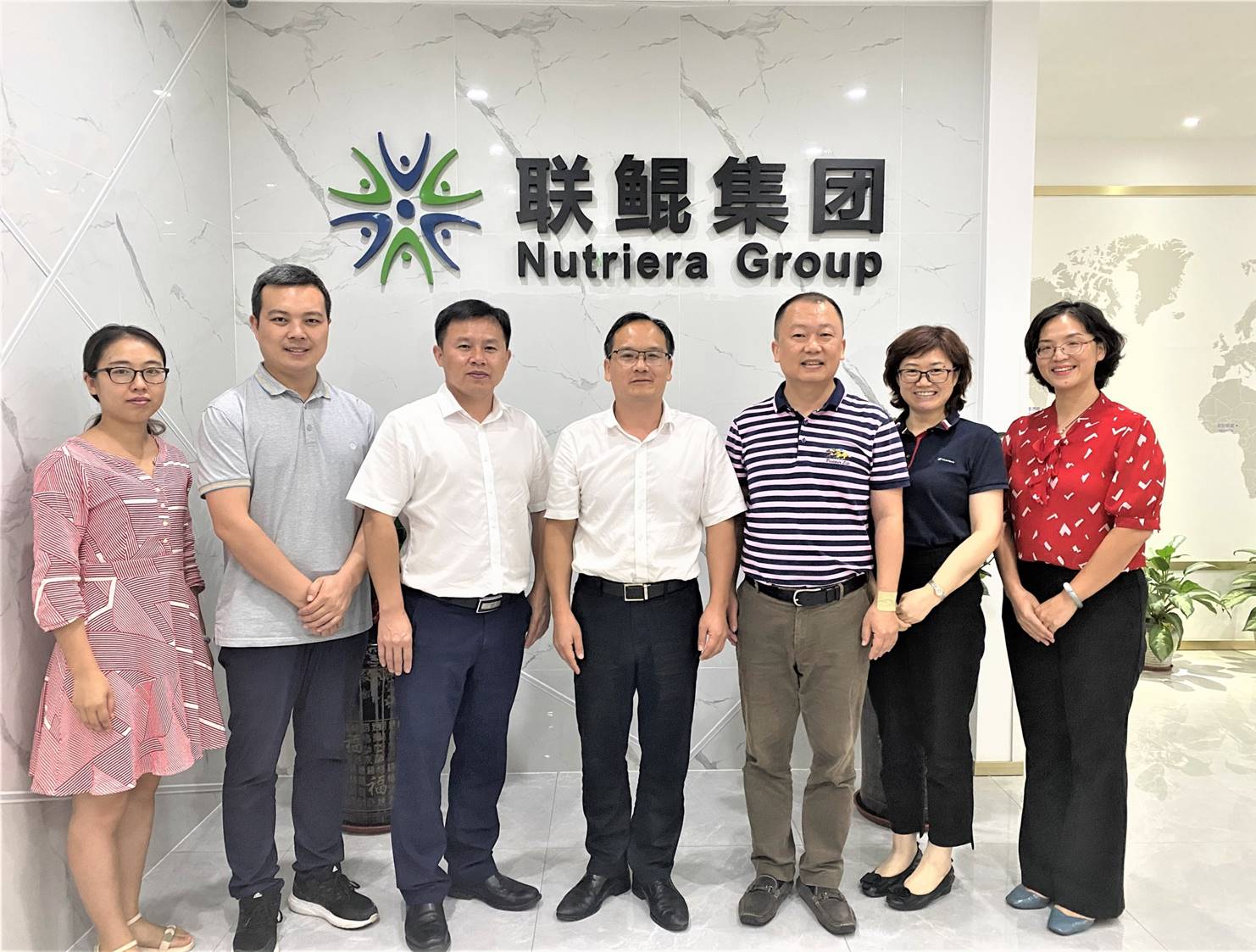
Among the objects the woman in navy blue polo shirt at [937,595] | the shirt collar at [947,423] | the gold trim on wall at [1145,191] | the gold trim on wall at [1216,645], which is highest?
the gold trim on wall at [1145,191]

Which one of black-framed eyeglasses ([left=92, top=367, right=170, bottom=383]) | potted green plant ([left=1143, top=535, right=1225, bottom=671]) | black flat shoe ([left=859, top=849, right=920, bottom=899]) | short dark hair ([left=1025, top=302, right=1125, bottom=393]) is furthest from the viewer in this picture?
potted green plant ([left=1143, top=535, right=1225, bottom=671])

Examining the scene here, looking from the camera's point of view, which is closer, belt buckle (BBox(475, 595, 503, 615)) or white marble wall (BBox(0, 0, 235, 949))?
white marble wall (BBox(0, 0, 235, 949))

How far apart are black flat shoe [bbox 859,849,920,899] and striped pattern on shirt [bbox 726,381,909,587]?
1022 millimetres

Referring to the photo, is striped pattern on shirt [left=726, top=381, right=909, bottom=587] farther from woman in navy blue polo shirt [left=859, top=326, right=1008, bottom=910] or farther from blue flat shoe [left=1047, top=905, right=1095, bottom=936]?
blue flat shoe [left=1047, top=905, right=1095, bottom=936]

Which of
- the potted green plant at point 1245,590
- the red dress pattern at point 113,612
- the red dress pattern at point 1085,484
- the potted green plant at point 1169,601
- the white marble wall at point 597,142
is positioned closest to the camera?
the red dress pattern at point 113,612

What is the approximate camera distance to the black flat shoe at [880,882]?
8.50 ft

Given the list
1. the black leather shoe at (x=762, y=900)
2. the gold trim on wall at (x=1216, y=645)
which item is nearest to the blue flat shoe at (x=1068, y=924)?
the black leather shoe at (x=762, y=900)

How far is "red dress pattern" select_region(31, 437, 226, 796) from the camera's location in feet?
6.59

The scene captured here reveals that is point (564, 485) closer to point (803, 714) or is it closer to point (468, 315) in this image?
point (468, 315)

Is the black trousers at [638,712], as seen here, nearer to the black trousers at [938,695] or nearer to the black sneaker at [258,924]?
the black trousers at [938,695]

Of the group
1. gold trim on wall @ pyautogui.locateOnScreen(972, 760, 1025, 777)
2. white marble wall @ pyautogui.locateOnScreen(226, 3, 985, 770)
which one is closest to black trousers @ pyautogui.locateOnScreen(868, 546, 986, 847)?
gold trim on wall @ pyautogui.locateOnScreen(972, 760, 1025, 777)

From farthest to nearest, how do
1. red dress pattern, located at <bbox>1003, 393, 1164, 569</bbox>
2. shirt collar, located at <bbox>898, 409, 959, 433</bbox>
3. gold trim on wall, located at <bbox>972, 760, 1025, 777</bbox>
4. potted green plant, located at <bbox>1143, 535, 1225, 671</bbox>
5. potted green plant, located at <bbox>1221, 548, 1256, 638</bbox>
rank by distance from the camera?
potted green plant, located at <bbox>1221, 548, 1256, 638</bbox> → potted green plant, located at <bbox>1143, 535, 1225, 671</bbox> → gold trim on wall, located at <bbox>972, 760, 1025, 777</bbox> → shirt collar, located at <bbox>898, 409, 959, 433</bbox> → red dress pattern, located at <bbox>1003, 393, 1164, 569</bbox>

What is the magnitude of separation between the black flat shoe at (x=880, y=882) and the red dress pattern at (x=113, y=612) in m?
2.05

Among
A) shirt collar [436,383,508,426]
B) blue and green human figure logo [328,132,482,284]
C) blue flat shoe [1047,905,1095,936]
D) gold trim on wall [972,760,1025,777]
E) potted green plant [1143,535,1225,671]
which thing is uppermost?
blue and green human figure logo [328,132,482,284]
